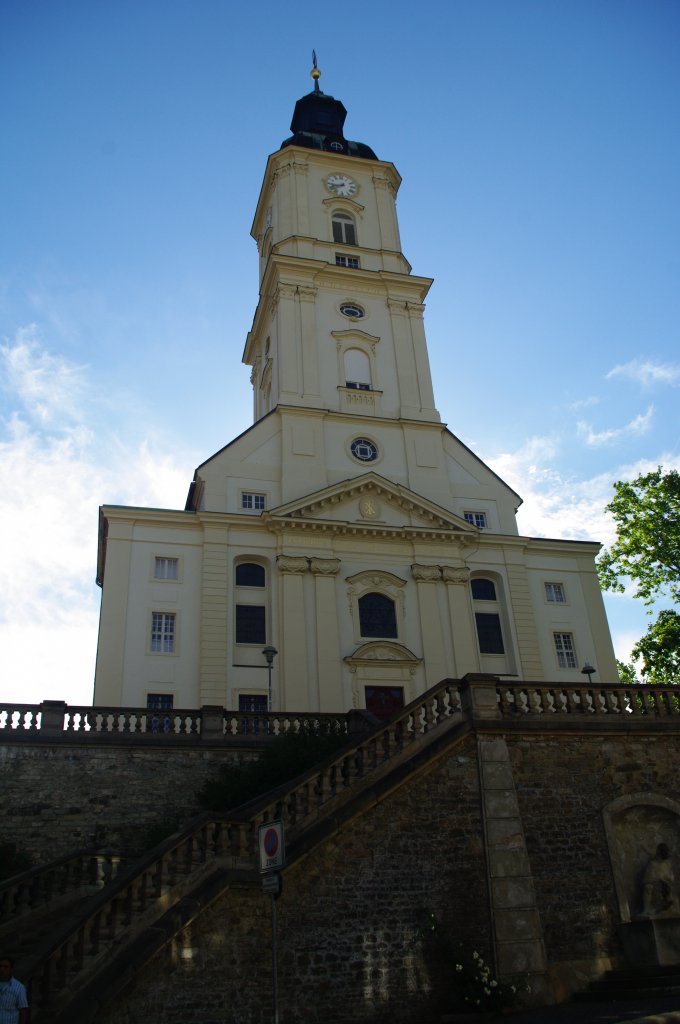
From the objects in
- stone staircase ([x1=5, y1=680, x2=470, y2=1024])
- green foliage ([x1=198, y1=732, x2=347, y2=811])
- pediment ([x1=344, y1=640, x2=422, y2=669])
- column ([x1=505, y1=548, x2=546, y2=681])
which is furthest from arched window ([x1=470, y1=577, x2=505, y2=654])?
stone staircase ([x1=5, y1=680, x2=470, y2=1024])

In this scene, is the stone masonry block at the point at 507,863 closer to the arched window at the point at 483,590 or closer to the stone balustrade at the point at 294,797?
the stone balustrade at the point at 294,797

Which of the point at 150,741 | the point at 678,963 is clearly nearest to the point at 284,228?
the point at 150,741

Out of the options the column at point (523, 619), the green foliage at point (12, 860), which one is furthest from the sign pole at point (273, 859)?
the column at point (523, 619)

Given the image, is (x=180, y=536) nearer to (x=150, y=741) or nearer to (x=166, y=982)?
(x=150, y=741)

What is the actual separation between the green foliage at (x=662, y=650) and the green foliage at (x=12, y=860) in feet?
71.1

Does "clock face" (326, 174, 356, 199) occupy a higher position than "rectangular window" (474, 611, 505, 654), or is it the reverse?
"clock face" (326, 174, 356, 199)

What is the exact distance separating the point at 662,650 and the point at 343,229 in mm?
22900

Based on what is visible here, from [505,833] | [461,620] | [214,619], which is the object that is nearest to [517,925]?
[505,833]

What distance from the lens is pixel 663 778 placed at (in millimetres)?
16391

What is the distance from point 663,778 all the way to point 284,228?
29730mm

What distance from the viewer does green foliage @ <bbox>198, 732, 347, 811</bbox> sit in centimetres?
1861

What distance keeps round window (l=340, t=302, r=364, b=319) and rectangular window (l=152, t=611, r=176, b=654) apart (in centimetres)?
1551

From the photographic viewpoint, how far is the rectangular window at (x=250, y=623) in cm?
2903

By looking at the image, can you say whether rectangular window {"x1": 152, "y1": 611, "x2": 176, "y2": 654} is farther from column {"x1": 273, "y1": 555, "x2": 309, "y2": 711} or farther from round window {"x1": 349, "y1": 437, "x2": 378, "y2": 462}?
round window {"x1": 349, "y1": 437, "x2": 378, "y2": 462}
